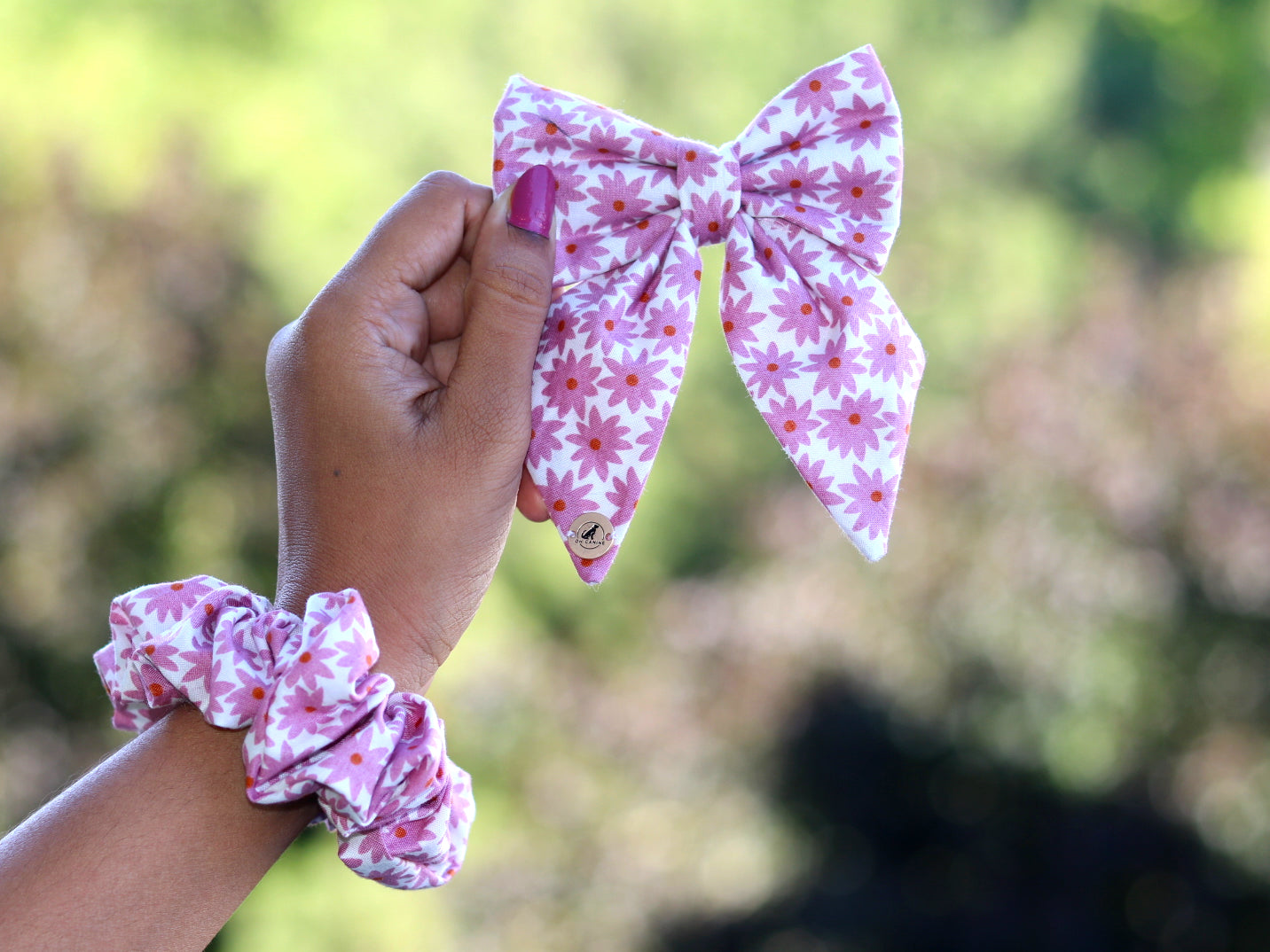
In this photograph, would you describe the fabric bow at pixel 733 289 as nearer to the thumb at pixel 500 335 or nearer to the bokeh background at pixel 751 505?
A: the thumb at pixel 500 335

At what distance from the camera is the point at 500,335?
0.72m

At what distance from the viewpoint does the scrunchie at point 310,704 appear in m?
0.63

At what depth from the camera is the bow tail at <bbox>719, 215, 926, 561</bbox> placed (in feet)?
2.48

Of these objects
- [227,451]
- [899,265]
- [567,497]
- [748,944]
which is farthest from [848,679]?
[567,497]

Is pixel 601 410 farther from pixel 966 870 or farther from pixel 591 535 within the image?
pixel 966 870

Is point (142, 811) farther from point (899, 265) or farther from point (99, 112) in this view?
point (899, 265)

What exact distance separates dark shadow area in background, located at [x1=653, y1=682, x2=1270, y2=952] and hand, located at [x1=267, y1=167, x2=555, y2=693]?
1.76 metres

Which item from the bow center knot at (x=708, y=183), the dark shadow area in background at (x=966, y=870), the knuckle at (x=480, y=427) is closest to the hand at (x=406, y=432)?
the knuckle at (x=480, y=427)

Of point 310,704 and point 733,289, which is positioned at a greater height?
point 733,289

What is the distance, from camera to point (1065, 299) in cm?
296

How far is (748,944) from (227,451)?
156cm

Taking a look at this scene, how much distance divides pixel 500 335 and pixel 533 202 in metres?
0.11

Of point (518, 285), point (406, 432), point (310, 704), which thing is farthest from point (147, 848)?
point (518, 285)

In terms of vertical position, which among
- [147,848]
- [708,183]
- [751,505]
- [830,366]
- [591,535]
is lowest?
[751,505]
